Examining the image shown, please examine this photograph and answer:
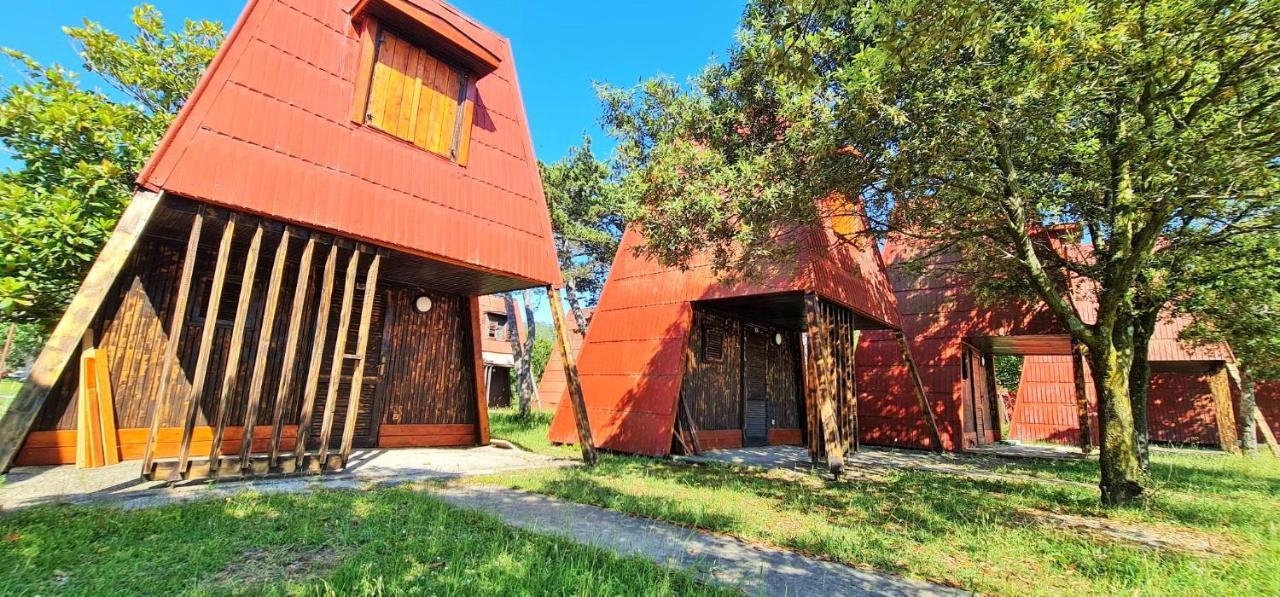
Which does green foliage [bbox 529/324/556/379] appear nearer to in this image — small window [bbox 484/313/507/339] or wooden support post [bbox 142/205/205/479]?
small window [bbox 484/313/507/339]

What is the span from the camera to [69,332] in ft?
15.8

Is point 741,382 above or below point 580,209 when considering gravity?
below

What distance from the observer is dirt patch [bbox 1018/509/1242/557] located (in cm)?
463

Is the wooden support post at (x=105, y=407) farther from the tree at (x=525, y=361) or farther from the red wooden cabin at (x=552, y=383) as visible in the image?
the red wooden cabin at (x=552, y=383)

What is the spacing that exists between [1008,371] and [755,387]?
2440 cm

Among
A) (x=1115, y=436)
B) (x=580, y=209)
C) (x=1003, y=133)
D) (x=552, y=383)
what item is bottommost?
(x=1115, y=436)

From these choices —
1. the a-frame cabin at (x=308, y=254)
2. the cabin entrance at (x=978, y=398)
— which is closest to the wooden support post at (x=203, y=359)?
the a-frame cabin at (x=308, y=254)

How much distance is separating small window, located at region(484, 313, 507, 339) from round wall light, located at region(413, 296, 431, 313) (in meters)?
21.8

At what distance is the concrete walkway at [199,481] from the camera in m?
4.72

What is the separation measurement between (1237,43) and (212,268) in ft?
40.8

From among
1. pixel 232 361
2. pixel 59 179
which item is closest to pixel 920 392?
pixel 232 361

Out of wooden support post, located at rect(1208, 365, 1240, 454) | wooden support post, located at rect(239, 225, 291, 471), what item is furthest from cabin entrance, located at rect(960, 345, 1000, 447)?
wooden support post, located at rect(239, 225, 291, 471)

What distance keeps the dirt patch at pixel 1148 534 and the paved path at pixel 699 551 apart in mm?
3048

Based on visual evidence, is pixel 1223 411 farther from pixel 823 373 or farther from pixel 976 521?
pixel 976 521
